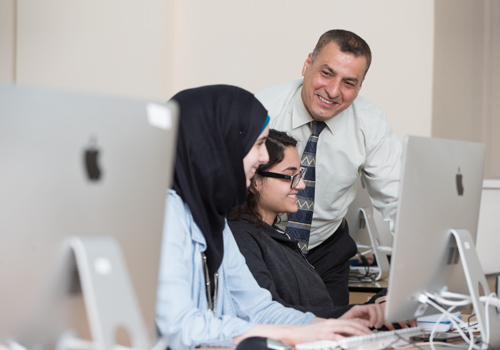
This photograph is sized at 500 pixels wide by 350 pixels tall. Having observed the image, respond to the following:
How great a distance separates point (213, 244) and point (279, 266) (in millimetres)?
461

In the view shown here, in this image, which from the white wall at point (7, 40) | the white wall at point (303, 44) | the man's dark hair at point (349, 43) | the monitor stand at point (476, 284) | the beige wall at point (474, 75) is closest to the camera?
the monitor stand at point (476, 284)

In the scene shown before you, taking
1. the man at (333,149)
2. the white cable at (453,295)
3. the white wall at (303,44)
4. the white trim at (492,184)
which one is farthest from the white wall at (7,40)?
the white trim at (492,184)

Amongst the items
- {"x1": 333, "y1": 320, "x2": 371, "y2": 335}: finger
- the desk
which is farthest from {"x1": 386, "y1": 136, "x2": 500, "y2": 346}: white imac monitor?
the desk

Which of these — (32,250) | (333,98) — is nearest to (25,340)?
(32,250)

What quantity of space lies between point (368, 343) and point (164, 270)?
0.48m

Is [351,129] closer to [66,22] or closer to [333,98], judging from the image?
[333,98]

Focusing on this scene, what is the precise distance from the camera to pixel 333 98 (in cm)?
222

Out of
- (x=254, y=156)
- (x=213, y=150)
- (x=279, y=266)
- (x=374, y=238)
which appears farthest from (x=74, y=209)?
(x=374, y=238)

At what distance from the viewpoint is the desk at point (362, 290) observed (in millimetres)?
2340

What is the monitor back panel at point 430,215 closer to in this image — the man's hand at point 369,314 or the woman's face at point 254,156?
the man's hand at point 369,314

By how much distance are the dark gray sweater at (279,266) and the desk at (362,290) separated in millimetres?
509

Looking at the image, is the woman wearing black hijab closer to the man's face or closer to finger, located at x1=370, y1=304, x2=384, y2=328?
finger, located at x1=370, y1=304, x2=384, y2=328

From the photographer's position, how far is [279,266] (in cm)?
176

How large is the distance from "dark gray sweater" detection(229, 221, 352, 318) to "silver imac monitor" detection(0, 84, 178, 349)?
867 mm
